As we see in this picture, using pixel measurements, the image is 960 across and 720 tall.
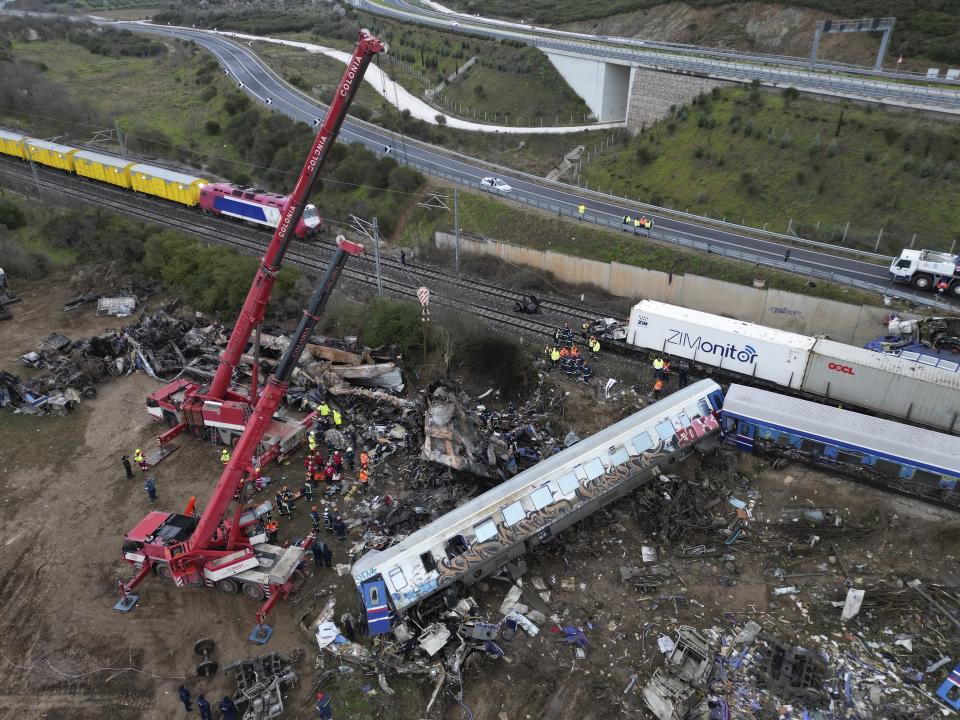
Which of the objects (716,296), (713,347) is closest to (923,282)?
(716,296)

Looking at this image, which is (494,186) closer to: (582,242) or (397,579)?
(582,242)

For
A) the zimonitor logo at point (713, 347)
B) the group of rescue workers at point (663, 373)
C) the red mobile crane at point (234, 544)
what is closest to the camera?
the red mobile crane at point (234, 544)

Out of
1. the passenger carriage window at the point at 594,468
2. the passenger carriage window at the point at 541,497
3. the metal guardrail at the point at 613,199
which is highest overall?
the metal guardrail at the point at 613,199

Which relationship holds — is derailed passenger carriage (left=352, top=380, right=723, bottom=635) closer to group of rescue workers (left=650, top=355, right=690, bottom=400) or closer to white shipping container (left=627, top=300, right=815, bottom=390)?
group of rescue workers (left=650, top=355, right=690, bottom=400)

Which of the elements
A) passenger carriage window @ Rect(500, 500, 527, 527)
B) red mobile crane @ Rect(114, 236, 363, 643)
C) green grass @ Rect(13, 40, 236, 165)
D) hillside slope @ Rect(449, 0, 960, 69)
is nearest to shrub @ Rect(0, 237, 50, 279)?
green grass @ Rect(13, 40, 236, 165)

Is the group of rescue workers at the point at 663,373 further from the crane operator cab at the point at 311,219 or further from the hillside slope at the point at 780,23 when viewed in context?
the hillside slope at the point at 780,23

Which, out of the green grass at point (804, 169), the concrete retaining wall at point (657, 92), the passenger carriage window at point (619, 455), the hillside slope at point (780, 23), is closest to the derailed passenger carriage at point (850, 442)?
the passenger carriage window at point (619, 455)
